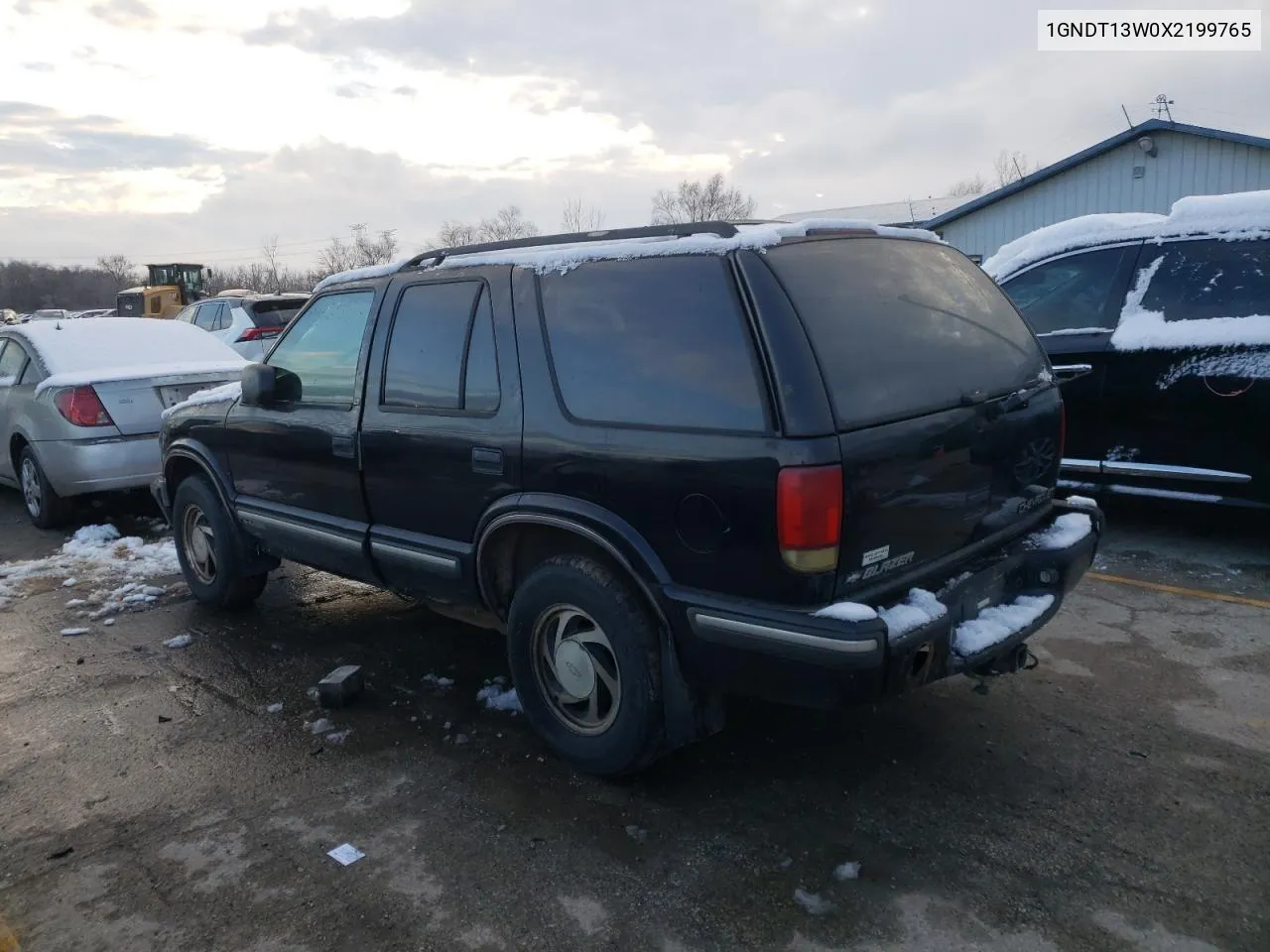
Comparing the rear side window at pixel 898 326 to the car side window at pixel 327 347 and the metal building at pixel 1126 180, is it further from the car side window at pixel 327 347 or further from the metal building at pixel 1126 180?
the metal building at pixel 1126 180

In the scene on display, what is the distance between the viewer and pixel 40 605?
5.80 m

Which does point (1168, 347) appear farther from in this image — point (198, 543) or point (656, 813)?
point (198, 543)

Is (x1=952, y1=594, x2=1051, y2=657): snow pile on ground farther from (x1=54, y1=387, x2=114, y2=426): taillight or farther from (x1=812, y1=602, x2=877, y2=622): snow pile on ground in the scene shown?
(x1=54, y1=387, x2=114, y2=426): taillight

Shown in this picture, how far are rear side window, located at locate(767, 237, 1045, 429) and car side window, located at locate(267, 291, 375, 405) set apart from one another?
2.11m

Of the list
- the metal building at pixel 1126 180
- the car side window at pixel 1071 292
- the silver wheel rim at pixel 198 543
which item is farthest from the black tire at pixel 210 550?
the metal building at pixel 1126 180

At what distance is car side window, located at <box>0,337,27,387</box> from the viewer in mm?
7891

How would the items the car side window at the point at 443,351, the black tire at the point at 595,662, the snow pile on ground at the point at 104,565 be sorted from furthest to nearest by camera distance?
the snow pile on ground at the point at 104,565
the car side window at the point at 443,351
the black tire at the point at 595,662

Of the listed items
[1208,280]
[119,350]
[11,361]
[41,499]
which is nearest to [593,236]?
[1208,280]

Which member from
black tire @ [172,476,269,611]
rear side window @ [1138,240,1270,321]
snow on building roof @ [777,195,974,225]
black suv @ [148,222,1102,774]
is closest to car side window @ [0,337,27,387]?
black tire @ [172,476,269,611]

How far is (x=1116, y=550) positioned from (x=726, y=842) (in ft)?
12.8

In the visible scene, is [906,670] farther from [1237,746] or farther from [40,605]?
[40,605]

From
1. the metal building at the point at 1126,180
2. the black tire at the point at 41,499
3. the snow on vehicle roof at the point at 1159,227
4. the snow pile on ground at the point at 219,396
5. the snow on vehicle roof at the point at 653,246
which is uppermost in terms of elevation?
the metal building at the point at 1126,180

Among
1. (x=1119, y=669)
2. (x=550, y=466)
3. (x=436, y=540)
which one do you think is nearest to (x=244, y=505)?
(x=436, y=540)

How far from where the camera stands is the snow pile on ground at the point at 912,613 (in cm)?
278
